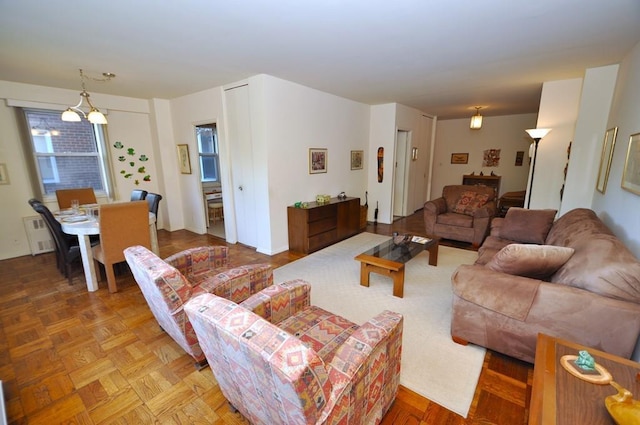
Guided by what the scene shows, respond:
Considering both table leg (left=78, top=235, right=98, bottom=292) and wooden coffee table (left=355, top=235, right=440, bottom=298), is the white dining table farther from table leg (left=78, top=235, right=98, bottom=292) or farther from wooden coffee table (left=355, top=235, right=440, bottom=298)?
wooden coffee table (left=355, top=235, right=440, bottom=298)

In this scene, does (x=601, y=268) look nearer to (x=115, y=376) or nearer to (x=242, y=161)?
(x=115, y=376)

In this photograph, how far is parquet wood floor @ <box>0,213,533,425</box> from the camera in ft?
5.04

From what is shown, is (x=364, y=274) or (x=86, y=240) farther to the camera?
(x=364, y=274)

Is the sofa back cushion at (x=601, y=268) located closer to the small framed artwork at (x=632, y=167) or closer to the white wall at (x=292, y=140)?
the small framed artwork at (x=632, y=167)

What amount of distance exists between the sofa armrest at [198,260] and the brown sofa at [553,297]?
206 centimetres

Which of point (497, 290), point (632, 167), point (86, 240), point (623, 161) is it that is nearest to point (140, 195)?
point (86, 240)

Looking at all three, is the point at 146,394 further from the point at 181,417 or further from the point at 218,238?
the point at 218,238

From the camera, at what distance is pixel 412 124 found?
20.4 ft

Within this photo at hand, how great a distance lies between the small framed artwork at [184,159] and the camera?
16.5 ft

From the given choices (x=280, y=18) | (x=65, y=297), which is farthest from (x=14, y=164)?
(x=280, y=18)

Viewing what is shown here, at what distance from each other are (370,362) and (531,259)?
1447mm

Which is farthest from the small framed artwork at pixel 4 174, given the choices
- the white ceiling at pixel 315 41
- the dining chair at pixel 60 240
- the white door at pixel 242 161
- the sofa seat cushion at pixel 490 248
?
the sofa seat cushion at pixel 490 248

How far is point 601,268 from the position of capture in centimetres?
162

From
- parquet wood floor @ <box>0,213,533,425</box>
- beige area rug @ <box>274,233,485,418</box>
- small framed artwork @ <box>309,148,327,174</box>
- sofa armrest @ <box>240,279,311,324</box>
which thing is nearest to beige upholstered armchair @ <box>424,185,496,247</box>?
beige area rug @ <box>274,233,485,418</box>
